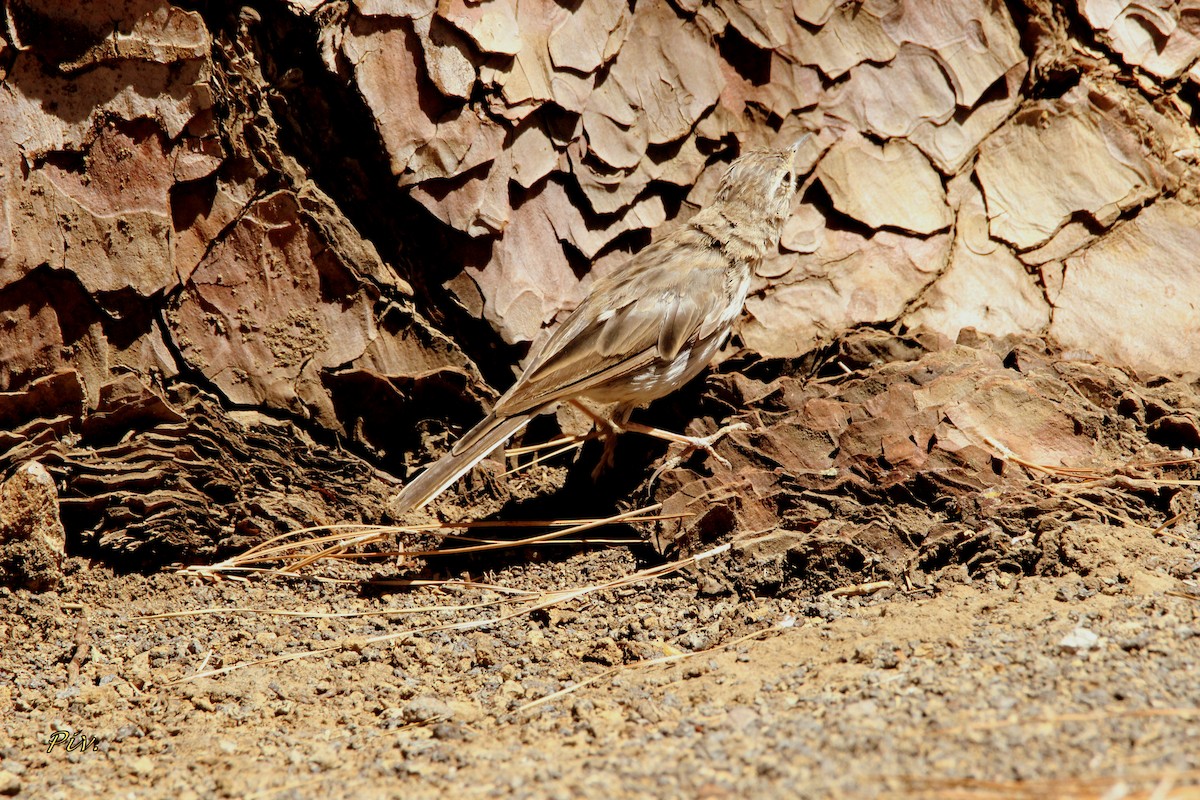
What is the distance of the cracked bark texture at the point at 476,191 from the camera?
3621 mm

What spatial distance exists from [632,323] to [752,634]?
1.92 meters

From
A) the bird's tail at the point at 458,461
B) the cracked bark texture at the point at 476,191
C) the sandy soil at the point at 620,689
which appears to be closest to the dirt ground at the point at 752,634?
the sandy soil at the point at 620,689

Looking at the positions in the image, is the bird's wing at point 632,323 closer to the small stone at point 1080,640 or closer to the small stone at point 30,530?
the small stone at point 30,530

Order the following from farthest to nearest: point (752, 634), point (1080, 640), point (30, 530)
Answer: point (30, 530)
point (752, 634)
point (1080, 640)

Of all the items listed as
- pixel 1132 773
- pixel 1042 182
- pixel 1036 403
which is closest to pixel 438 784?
pixel 1132 773

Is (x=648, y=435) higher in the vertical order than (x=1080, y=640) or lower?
higher

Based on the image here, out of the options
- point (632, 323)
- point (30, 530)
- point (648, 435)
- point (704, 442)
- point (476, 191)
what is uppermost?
point (476, 191)

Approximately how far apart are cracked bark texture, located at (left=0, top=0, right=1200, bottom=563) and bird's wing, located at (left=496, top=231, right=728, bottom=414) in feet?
0.41

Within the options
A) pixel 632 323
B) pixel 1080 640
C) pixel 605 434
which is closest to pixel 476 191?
pixel 632 323

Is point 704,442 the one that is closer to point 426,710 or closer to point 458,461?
point 458,461

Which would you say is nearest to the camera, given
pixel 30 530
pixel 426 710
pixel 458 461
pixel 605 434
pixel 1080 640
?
pixel 1080 640

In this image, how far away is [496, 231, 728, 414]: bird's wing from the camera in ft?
14.2

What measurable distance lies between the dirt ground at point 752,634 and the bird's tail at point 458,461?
0.30 m

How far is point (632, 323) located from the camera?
4539 millimetres
